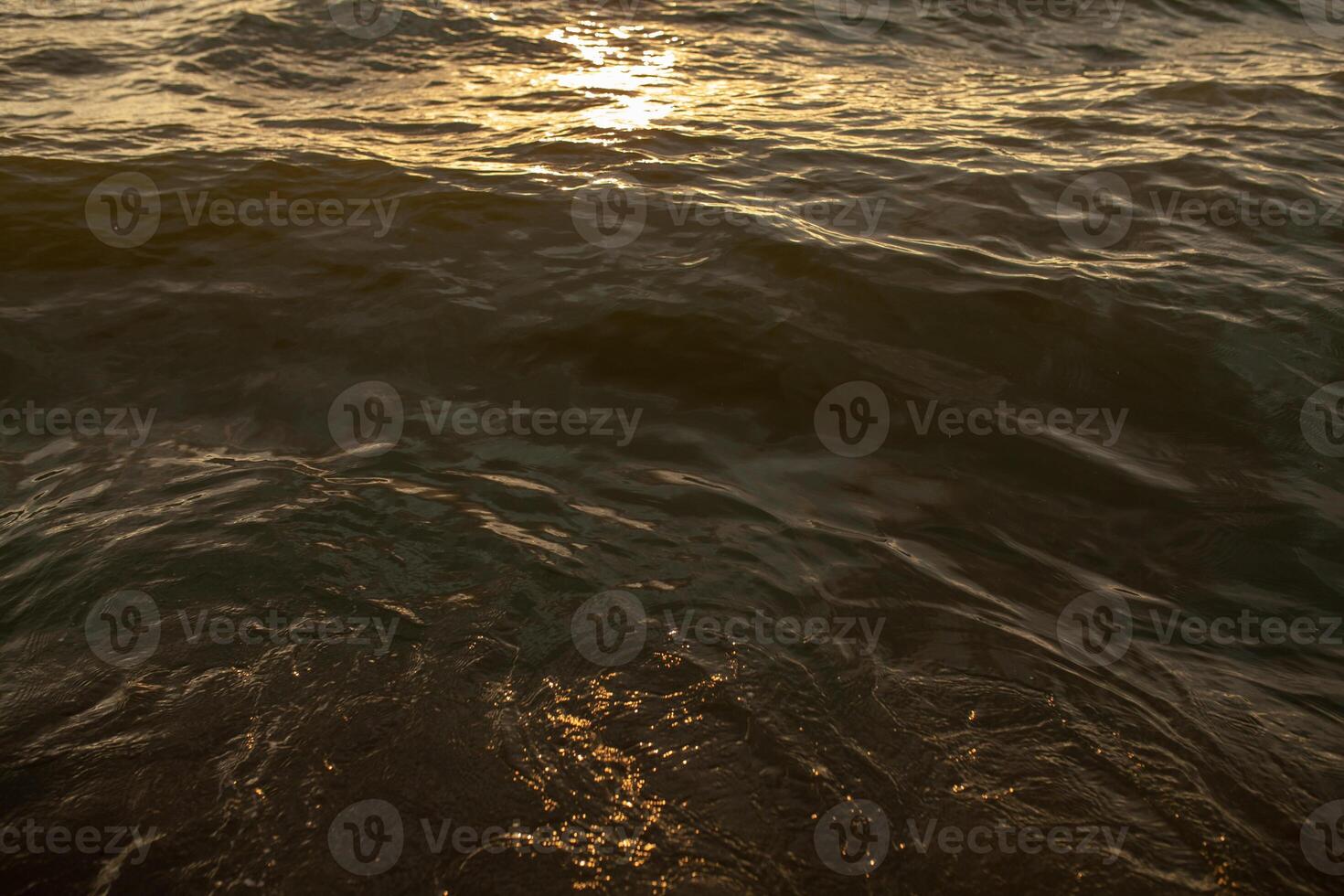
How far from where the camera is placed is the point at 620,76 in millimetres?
10938

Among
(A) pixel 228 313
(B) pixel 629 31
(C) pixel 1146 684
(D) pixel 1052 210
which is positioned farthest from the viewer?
(B) pixel 629 31

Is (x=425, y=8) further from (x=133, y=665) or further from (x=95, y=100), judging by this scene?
(x=133, y=665)

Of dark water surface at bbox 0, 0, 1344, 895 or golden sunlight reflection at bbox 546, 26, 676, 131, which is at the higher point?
golden sunlight reflection at bbox 546, 26, 676, 131

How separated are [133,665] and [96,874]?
3.11 ft

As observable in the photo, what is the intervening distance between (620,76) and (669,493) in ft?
25.5

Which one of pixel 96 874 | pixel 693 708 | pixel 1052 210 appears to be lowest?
pixel 96 874

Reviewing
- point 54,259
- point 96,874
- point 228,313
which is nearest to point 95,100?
point 54,259

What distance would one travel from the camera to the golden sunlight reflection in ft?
31.7

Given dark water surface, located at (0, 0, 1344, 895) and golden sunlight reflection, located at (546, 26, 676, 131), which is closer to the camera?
dark water surface, located at (0, 0, 1344, 895)

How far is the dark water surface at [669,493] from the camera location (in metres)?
3.03

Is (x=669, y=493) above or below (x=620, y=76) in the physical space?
below

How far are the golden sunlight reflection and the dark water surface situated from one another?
0.69ft

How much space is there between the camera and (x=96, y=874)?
2.79m

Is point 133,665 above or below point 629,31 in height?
below
